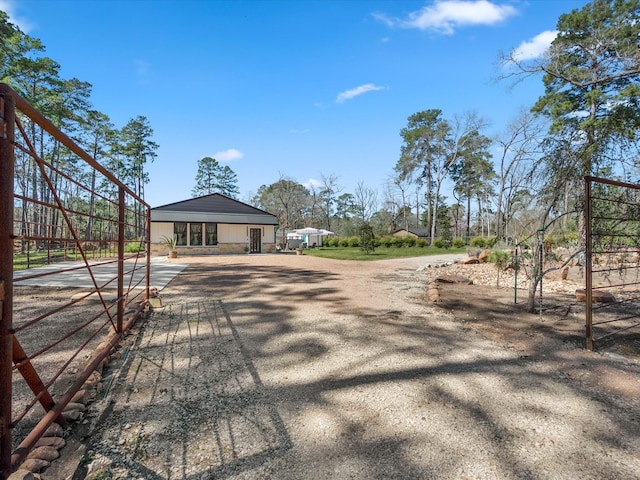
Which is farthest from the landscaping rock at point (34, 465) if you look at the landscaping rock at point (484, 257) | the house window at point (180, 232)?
the house window at point (180, 232)

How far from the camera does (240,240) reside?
21.0 metres

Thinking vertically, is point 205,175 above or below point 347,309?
above

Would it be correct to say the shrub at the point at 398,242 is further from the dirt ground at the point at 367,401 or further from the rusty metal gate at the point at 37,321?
the rusty metal gate at the point at 37,321

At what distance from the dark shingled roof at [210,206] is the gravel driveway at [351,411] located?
1804cm

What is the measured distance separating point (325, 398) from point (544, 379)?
1.82 metres

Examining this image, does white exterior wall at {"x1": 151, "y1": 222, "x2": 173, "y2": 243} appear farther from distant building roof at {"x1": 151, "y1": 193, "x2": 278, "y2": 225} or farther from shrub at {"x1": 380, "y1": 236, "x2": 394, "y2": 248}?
shrub at {"x1": 380, "y1": 236, "x2": 394, "y2": 248}

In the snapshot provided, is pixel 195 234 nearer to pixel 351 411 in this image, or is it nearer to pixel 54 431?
pixel 54 431

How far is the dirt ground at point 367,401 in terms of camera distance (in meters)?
1.60

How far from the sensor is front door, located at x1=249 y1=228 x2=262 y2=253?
21.5 meters

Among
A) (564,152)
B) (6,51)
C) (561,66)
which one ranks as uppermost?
(6,51)

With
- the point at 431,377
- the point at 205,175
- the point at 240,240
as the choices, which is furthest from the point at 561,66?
the point at 205,175

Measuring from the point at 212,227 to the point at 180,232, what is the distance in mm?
1903

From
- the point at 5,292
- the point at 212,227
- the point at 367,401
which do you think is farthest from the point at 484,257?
the point at 212,227

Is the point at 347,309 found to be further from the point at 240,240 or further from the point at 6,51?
the point at 6,51
